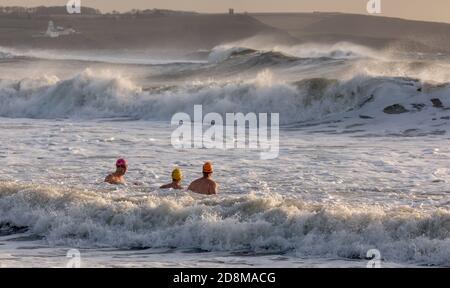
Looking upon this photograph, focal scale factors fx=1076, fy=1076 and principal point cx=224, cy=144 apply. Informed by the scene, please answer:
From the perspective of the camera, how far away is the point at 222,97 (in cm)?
3128

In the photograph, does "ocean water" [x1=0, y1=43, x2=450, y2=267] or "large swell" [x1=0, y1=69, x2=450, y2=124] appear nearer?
"ocean water" [x1=0, y1=43, x2=450, y2=267]

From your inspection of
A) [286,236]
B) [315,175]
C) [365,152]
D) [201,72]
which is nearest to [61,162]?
[315,175]

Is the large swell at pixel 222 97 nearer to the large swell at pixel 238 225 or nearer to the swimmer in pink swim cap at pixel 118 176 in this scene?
the swimmer in pink swim cap at pixel 118 176

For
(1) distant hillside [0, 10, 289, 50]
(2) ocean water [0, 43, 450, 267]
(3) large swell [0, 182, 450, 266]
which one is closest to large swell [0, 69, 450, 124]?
(2) ocean water [0, 43, 450, 267]

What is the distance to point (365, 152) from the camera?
1981 centimetres

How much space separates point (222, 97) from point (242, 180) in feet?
50.0

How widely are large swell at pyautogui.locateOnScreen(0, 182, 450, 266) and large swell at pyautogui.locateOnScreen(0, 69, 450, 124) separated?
14.5 meters

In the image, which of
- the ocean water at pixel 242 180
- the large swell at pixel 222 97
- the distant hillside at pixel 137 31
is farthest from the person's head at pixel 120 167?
the distant hillside at pixel 137 31

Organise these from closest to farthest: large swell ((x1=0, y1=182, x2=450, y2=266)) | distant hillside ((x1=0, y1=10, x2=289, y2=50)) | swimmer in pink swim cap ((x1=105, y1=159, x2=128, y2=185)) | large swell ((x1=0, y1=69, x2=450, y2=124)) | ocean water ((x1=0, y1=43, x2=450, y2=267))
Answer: large swell ((x1=0, y1=182, x2=450, y2=266))
ocean water ((x1=0, y1=43, x2=450, y2=267))
swimmer in pink swim cap ((x1=105, y1=159, x2=128, y2=185))
large swell ((x1=0, y1=69, x2=450, y2=124))
distant hillside ((x1=0, y1=10, x2=289, y2=50))

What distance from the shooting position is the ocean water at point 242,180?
11.6 m

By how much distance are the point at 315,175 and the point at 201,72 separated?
86.8 ft

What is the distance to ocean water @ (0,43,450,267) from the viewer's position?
11.6 m

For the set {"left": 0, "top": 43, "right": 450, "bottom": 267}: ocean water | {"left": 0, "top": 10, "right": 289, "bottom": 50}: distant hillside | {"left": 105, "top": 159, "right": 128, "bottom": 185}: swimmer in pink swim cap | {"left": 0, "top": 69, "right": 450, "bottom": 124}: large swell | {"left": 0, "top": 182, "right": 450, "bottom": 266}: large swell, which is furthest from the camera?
{"left": 0, "top": 10, "right": 289, "bottom": 50}: distant hillside

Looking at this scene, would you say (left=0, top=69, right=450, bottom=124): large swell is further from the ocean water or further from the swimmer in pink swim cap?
the swimmer in pink swim cap
